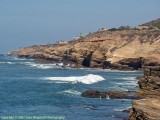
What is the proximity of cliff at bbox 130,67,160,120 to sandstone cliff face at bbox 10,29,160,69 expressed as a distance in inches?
2102

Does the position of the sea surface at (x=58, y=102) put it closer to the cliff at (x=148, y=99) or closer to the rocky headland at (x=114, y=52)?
the cliff at (x=148, y=99)

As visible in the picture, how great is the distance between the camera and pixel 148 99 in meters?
28.6

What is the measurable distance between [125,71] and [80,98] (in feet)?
151

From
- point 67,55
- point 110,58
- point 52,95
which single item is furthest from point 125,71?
point 52,95

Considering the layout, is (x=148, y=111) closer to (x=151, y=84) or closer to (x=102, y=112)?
(x=151, y=84)

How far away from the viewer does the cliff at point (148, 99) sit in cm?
2577

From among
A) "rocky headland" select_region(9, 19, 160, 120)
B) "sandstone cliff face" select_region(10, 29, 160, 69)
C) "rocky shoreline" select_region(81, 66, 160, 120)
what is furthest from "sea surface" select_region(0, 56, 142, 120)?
"sandstone cliff face" select_region(10, 29, 160, 69)

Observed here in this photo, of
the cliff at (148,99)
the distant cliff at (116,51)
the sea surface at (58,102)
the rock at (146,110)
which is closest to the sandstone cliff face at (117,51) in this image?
the distant cliff at (116,51)

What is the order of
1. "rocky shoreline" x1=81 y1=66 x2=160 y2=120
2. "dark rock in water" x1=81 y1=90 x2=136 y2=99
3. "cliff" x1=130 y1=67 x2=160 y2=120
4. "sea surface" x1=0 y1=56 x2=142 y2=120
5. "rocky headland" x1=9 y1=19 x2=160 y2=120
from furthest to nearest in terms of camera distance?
"rocky headland" x1=9 y1=19 x2=160 y2=120 → "dark rock in water" x1=81 y1=90 x2=136 y2=99 → "sea surface" x1=0 y1=56 x2=142 y2=120 → "rocky shoreline" x1=81 y1=66 x2=160 y2=120 → "cliff" x1=130 y1=67 x2=160 y2=120

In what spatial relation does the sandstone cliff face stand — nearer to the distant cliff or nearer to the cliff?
the distant cliff

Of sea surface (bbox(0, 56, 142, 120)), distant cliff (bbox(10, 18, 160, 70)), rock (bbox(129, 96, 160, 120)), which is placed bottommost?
sea surface (bbox(0, 56, 142, 120))

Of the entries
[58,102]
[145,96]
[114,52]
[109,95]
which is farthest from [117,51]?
[145,96]

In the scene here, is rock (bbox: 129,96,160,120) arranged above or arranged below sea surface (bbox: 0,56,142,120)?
above

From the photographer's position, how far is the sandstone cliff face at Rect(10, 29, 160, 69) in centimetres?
10000
